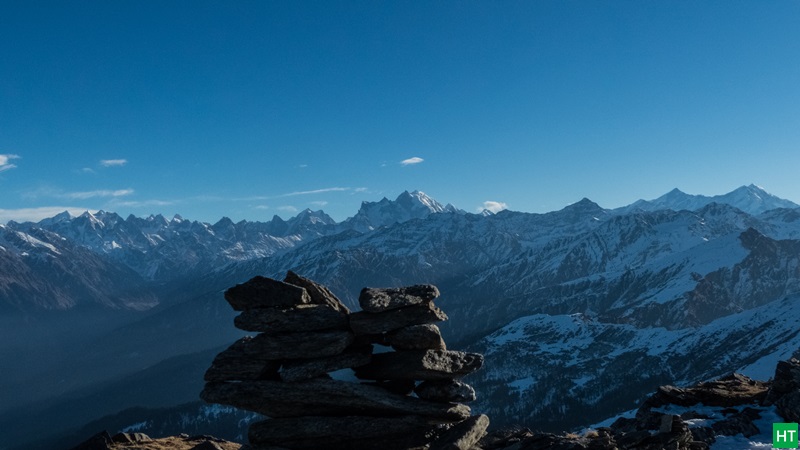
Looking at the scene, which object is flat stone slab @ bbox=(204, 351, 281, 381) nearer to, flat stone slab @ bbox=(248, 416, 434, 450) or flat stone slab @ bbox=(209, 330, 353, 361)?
flat stone slab @ bbox=(209, 330, 353, 361)

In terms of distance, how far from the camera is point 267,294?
1529 inches

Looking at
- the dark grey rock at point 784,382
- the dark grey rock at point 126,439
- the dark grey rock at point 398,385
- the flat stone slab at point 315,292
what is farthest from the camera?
the dark grey rock at point 126,439

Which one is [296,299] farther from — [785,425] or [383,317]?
[785,425]

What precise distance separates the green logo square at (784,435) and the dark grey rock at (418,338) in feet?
79.3

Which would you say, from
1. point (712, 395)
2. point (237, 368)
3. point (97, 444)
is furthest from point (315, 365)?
point (712, 395)

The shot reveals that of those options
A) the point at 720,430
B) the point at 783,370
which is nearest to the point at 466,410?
the point at 720,430

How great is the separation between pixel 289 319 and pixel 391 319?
6.98 metres

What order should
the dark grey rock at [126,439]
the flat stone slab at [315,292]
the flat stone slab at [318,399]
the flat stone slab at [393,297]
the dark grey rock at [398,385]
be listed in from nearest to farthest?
the flat stone slab at [318,399] → the flat stone slab at [393,297] → the dark grey rock at [398,385] → the flat stone slab at [315,292] → the dark grey rock at [126,439]

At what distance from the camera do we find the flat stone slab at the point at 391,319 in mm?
38375

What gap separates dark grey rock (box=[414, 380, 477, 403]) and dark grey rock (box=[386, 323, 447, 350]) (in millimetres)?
2534

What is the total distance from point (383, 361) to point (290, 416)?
A: 24.2 ft

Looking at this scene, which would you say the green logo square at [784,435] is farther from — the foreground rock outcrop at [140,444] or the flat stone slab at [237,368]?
the foreground rock outcrop at [140,444]

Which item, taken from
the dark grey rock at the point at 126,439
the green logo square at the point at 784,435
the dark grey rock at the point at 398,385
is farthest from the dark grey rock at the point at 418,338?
the dark grey rock at the point at 126,439

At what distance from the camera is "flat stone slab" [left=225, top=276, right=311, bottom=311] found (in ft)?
127
